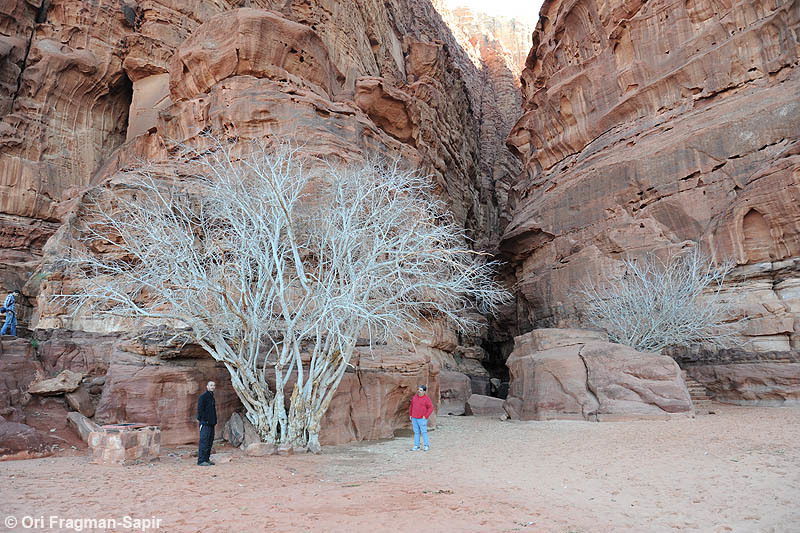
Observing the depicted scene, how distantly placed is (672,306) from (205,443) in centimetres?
1663

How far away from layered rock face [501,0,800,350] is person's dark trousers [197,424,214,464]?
19.1m

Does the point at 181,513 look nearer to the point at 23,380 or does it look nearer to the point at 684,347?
the point at 23,380

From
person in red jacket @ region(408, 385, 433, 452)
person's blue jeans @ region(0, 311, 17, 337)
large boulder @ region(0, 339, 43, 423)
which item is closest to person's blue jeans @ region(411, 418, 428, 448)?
person in red jacket @ region(408, 385, 433, 452)

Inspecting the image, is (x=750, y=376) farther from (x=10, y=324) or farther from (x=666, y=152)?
(x=10, y=324)

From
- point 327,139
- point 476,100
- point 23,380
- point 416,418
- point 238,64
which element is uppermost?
point 476,100

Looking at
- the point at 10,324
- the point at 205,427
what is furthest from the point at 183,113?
the point at 205,427

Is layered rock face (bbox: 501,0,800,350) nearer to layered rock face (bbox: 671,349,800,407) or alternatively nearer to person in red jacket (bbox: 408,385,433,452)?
layered rock face (bbox: 671,349,800,407)

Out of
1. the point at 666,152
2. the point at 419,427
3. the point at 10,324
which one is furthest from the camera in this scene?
the point at 666,152

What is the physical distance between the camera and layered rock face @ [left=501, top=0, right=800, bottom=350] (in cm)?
1977

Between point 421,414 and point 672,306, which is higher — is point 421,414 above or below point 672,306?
below

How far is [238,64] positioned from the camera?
69.1 feet

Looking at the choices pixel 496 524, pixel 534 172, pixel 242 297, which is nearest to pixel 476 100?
pixel 534 172

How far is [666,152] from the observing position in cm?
2369

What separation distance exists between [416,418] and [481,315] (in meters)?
21.2
